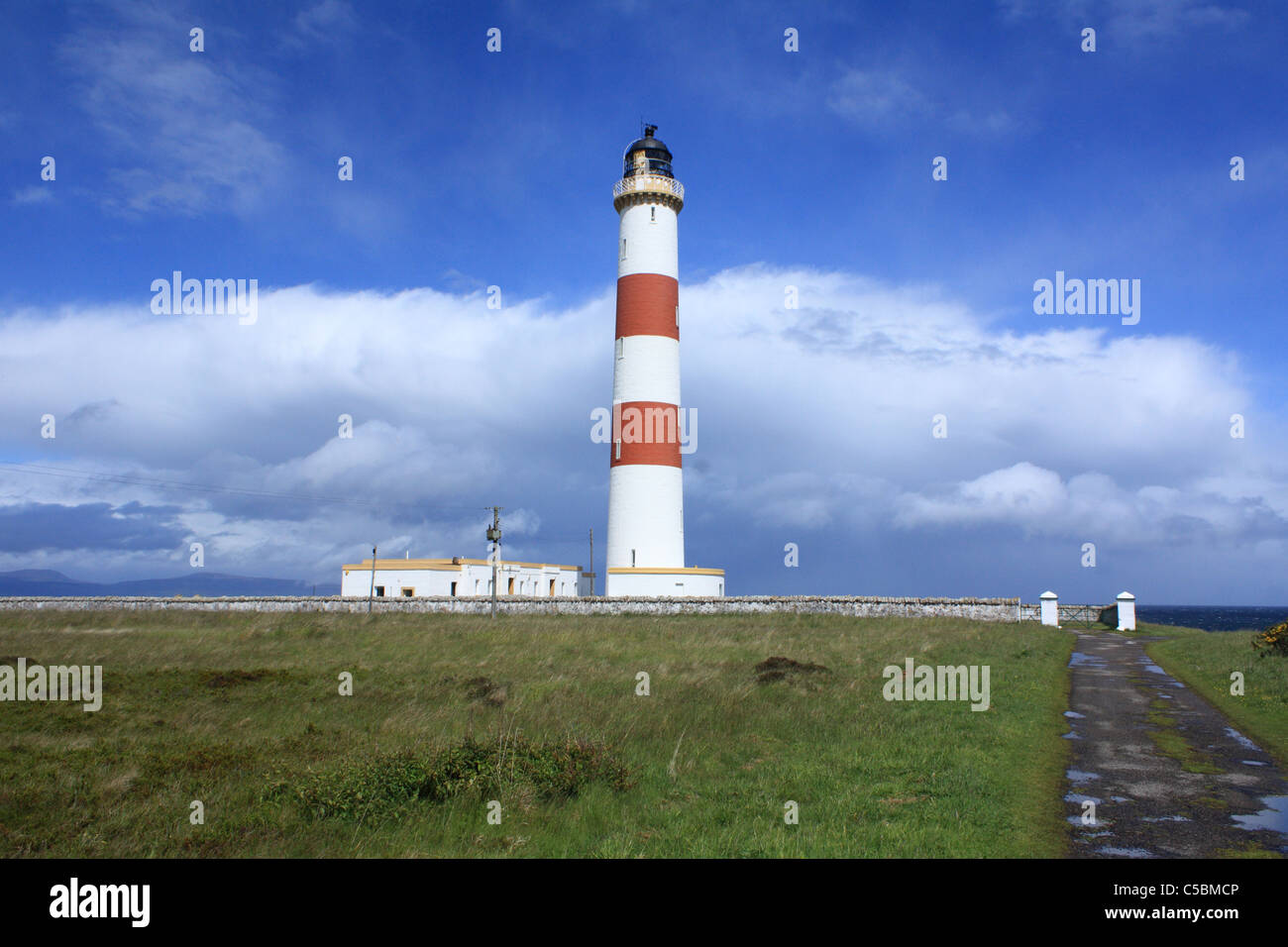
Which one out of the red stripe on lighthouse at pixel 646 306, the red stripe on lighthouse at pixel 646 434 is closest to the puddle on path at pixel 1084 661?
the red stripe on lighthouse at pixel 646 434

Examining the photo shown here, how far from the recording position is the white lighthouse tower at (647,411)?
124 ft

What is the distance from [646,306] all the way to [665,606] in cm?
1446

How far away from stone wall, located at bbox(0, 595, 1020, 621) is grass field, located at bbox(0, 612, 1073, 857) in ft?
51.9

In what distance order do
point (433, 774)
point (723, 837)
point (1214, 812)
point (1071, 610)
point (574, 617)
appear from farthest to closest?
point (1071, 610) < point (574, 617) < point (433, 774) < point (1214, 812) < point (723, 837)

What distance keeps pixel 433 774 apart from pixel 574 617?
2823 cm

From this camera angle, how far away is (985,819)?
794cm

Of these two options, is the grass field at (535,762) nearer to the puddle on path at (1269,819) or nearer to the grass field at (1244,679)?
the puddle on path at (1269,819)

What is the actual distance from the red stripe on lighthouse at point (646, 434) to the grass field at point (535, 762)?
1729 centimetres

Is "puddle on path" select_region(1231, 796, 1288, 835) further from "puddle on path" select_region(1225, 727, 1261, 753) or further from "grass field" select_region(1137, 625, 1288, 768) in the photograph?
"puddle on path" select_region(1225, 727, 1261, 753)

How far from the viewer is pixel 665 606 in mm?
38156

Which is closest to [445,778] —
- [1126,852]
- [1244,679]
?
[1126,852]

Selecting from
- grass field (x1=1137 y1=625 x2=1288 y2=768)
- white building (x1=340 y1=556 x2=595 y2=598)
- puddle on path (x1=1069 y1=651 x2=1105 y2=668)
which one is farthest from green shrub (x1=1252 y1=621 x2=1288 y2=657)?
white building (x1=340 y1=556 x2=595 y2=598)
